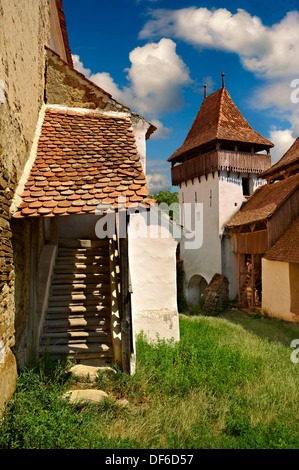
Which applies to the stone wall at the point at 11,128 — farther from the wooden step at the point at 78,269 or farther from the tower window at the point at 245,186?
the tower window at the point at 245,186

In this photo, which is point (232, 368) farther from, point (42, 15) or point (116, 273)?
point (42, 15)

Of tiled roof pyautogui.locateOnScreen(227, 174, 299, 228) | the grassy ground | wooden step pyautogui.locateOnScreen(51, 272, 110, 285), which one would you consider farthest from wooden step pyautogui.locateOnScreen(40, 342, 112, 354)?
tiled roof pyautogui.locateOnScreen(227, 174, 299, 228)

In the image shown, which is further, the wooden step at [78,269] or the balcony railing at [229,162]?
the balcony railing at [229,162]

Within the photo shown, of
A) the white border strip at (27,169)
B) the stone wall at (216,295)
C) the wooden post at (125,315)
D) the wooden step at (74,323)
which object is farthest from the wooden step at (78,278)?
the stone wall at (216,295)

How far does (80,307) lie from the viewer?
7.95 metres

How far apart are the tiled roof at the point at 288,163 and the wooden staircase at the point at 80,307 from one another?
45.3 ft

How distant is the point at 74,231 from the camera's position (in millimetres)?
12094

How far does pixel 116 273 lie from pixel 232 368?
3278mm

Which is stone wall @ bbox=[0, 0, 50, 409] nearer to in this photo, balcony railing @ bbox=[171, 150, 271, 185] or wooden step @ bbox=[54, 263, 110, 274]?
wooden step @ bbox=[54, 263, 110, 274]

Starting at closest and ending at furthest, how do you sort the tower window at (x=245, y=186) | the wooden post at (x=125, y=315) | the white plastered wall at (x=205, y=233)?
the wooden post at (x=125, y=315), the white plastered wall at (x=205, y=233), the tower window at (x=245, y=186)

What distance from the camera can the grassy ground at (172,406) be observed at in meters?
4.14

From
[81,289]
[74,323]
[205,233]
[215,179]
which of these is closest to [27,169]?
[74,323]

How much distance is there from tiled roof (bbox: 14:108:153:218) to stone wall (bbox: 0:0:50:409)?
Answer: 13.5 inches

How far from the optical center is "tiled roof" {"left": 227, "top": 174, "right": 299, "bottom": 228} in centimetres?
1695
